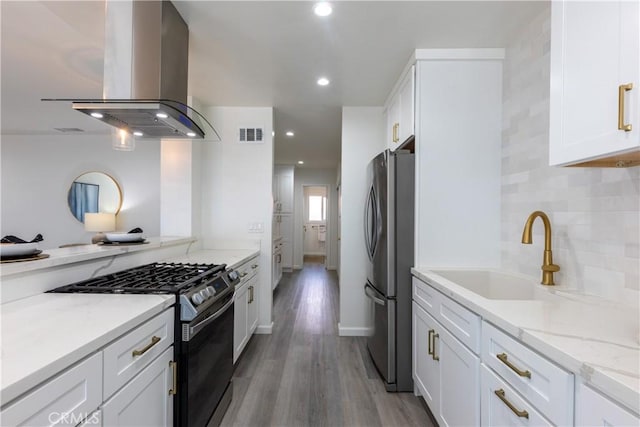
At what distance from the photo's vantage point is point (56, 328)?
3.02 feet

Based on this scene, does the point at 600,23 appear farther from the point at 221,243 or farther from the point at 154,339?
the point at 221,243

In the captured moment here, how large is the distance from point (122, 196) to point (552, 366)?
548 cm

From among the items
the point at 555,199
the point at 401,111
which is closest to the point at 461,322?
the point at 555,199

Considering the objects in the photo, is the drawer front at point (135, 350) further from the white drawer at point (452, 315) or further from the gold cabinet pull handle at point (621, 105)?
the gold cabinet pull handle at point (621, 105)

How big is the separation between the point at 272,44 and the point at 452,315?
82.6 inches

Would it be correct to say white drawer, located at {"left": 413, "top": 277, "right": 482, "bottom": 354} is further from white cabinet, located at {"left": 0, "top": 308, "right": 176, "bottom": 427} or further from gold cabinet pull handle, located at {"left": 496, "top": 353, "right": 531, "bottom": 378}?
white cabinet, located at {"left": 0, "top": 308, "right": 176, "bottom": 427}

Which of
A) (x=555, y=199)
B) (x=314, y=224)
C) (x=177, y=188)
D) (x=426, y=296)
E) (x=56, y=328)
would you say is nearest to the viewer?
(x=56, y=328)

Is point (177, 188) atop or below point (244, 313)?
atop

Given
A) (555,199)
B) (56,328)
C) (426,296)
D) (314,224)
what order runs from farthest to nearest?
(314,224), (426,296), (555,199), (56,328)

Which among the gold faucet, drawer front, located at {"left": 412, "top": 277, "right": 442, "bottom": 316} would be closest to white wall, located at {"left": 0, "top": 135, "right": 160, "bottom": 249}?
drawer front, located at {"left": 412, "top": 277, "right": 442, "bottom": 316}

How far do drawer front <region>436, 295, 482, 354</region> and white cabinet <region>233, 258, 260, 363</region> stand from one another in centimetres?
151

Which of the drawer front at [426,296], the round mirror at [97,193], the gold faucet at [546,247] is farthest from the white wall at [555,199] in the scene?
the round mirror at [97,193]

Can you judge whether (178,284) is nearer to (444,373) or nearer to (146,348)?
(146,348)

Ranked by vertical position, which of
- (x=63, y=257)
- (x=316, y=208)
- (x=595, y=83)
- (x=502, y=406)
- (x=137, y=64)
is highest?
(x=137, y=64)
